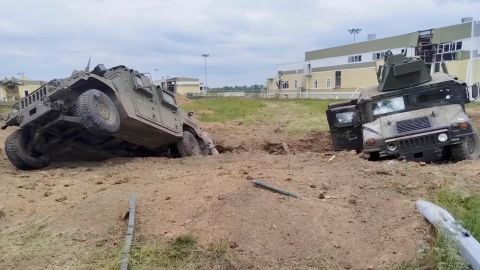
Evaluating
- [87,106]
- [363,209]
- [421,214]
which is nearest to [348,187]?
[363,209]

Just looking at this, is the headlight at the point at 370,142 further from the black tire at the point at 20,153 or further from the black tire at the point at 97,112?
the black tire at the point at 20,153

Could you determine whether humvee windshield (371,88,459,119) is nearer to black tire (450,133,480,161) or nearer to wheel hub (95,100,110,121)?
black tire (450,133,480,161)

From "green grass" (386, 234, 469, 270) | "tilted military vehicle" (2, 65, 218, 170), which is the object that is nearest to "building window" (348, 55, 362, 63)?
"tilted military vehicle" (2, 65, 218, 170)

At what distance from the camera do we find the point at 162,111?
12.1 metres

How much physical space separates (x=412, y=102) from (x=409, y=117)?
82 centimetres

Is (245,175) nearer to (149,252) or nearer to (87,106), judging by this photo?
(149,252)

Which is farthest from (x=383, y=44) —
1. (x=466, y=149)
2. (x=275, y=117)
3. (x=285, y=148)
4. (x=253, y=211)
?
(x=253, y=211)

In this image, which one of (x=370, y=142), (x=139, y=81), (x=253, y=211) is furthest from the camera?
(x=139, y=81)

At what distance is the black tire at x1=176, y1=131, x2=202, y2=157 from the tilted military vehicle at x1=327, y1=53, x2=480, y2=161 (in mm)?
3726

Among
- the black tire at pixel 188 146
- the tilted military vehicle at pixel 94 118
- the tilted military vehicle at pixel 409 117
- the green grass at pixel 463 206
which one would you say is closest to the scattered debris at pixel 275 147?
the black tire at pixel 188 146

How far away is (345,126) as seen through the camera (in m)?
11.1

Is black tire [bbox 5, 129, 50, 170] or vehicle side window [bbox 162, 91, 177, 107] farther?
vehicle side window [bbox 162, 91, 177, 107]

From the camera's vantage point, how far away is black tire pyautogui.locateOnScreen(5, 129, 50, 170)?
1027 centimetres

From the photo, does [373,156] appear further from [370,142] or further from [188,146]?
[188,146]
